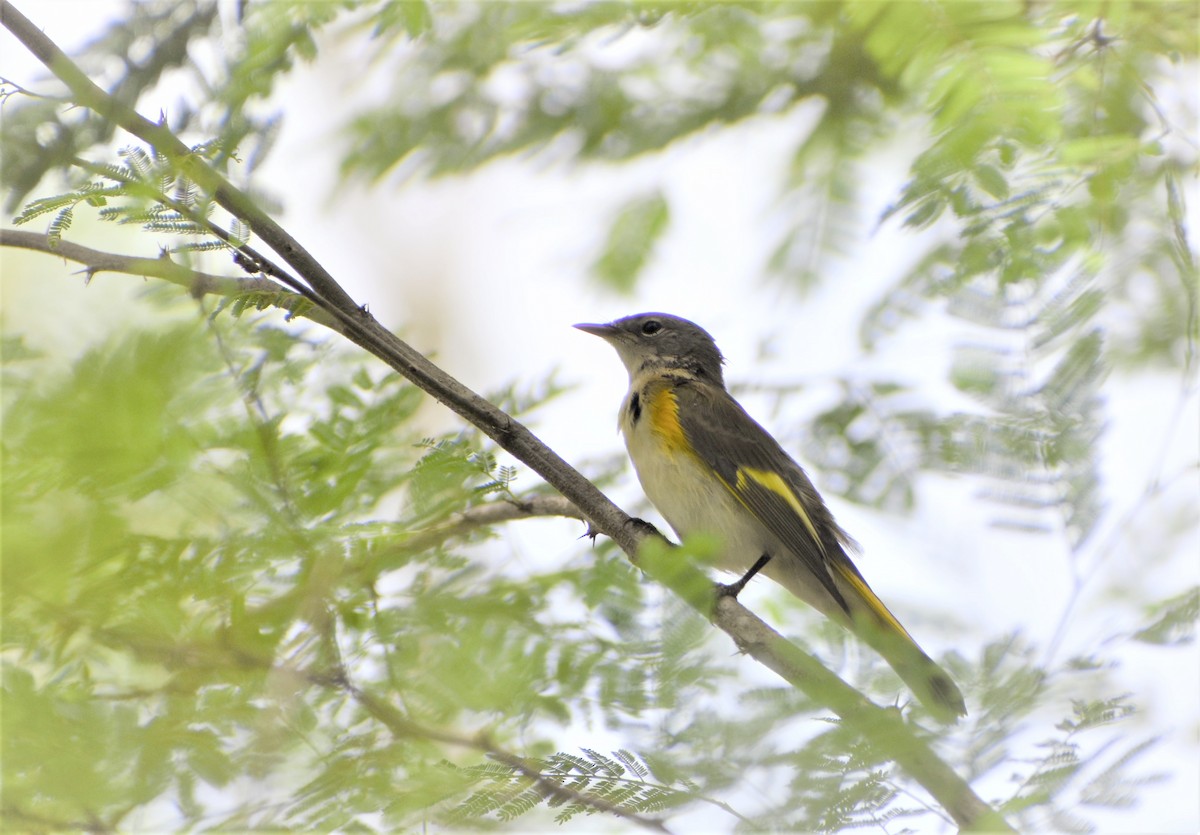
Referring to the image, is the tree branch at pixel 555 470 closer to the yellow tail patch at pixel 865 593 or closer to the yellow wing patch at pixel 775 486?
the yellow tail patch at pixel 865 593

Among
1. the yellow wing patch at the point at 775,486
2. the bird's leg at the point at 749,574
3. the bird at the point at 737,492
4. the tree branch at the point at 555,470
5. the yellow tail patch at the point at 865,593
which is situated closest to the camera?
the tree branch at the point at 555,470

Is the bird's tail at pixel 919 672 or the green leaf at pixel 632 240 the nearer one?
the bird's tail at pixel 919 672

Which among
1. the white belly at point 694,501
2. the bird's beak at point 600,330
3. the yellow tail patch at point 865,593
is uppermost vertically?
the bird's beak at point 600,330

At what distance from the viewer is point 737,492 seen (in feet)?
11.3

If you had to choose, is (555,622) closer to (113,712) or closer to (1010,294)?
(113,712)

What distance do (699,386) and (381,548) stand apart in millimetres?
2052

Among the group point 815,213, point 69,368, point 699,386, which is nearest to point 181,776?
point 69,368

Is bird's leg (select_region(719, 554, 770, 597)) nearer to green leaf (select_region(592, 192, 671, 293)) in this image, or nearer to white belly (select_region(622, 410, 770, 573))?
white belly (select_region(622, 410, 770, 573))

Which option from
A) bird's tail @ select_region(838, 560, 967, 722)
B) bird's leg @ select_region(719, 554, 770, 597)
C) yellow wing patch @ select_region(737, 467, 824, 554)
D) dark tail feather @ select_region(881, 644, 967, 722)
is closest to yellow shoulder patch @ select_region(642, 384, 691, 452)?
yellow wing patch @ select_region(737, 467, 824, 554)

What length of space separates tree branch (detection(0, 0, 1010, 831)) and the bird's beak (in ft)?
7.02

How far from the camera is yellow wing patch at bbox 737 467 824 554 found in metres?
3.41

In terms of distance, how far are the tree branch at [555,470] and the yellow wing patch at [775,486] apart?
131cm

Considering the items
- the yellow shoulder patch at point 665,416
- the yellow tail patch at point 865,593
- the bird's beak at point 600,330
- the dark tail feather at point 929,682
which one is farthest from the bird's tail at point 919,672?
the bird's beak at point 600,330

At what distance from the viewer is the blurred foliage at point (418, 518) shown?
1.65 metres
